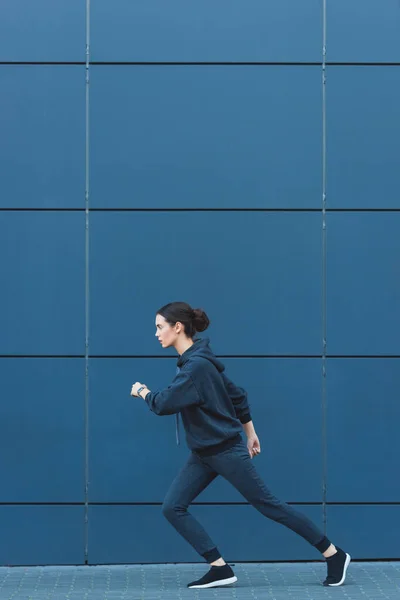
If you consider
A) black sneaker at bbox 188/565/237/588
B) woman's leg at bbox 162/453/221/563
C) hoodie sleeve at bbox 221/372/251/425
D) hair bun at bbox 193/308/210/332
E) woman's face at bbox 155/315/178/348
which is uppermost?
hair bun at bbox 193/308/210/332

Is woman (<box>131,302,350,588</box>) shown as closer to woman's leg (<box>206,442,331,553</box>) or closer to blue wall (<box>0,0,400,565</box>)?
woman's leg (<box>206,442,331,553</box>)

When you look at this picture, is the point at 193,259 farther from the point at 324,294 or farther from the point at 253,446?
the point at 253,446

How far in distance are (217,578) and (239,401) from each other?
1.19 meters

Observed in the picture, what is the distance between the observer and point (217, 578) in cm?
695

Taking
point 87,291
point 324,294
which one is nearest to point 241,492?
point 324,294

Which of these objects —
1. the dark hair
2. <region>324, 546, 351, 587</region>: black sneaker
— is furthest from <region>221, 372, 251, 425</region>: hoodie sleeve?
<region>324, 546, 351, 587</region>: black sneaker

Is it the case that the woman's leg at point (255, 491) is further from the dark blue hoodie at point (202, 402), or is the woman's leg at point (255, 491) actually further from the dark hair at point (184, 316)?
the dark hair at point (184, 316)

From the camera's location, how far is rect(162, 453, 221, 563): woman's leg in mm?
6824

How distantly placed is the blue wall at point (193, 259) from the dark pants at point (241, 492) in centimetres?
90

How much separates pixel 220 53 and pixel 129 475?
326 cm

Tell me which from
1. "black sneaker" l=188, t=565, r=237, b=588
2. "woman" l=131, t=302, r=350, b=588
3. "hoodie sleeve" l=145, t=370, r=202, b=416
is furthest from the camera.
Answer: "black sneaker" l=188, t=565, r=237, b=588

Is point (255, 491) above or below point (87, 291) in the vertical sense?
below

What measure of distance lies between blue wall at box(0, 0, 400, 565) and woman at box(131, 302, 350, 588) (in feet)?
2.89

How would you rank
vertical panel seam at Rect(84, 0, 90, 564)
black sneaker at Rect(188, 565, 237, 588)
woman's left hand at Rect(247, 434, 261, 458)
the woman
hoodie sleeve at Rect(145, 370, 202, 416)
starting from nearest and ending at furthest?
hoodie sleeve at Rect(145, 370, 202, 416), the woman, black sneaker at Rect(188, 565, 237, 588), woman's left hand at Rect(247, 434, 261, 458), vertical panel seam at Rect(84, 0, 90, 564)
